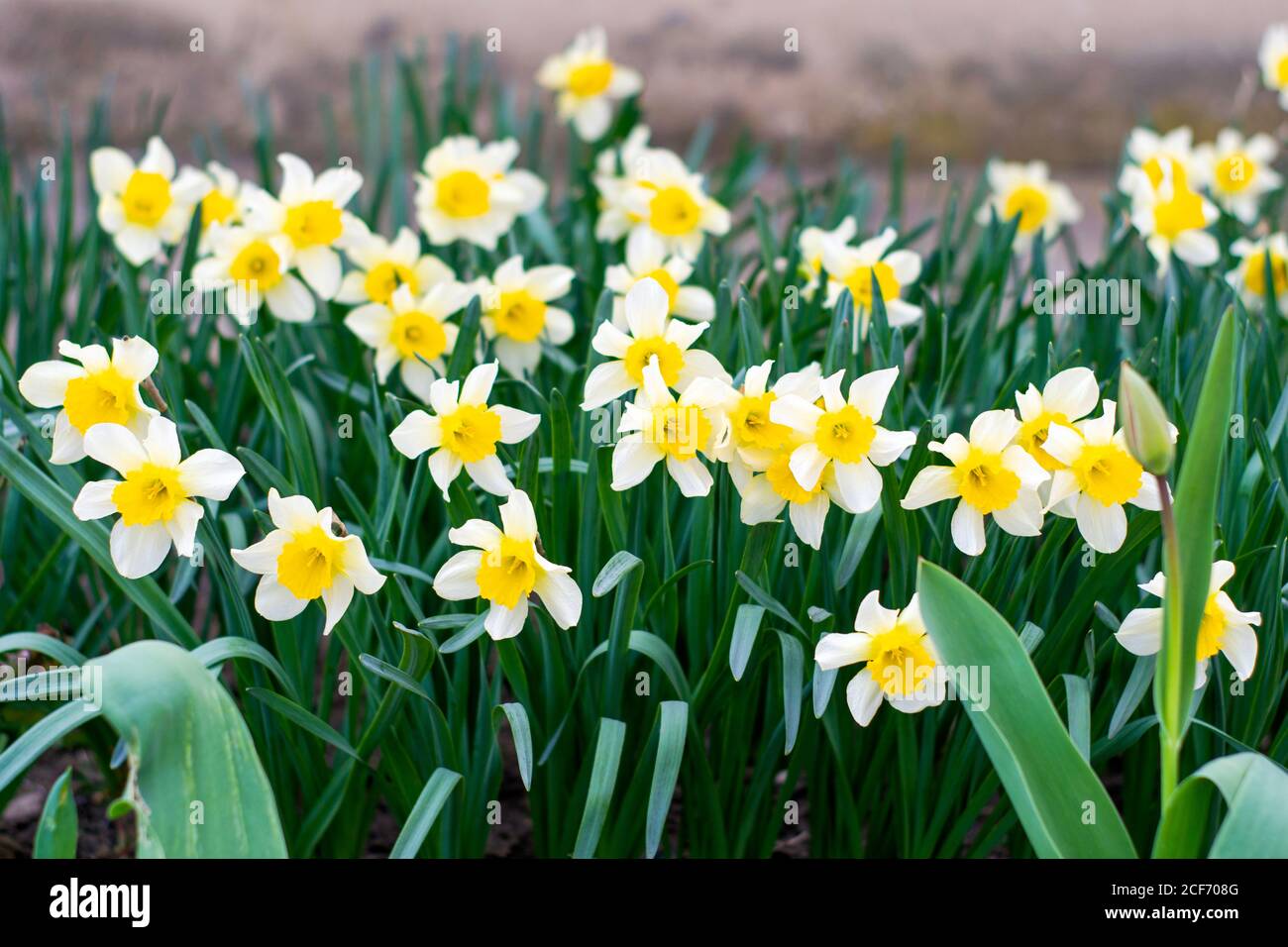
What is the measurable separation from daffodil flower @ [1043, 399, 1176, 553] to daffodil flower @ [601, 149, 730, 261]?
1.02 meters

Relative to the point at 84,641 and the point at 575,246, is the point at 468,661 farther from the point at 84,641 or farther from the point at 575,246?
the point at 575,246

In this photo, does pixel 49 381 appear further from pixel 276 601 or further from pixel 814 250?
pixel 814 250

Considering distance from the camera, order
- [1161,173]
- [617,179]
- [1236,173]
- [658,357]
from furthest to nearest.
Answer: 1. [1236,173]
2. [617,179]
3. [1161,173]
4. [658,357]

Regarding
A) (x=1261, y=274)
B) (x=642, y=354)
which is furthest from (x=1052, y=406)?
(x=1261, y=274)

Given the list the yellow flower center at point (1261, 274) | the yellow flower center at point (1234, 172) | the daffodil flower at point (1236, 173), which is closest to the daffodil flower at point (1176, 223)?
the yellow flower center at point (1261, 274)

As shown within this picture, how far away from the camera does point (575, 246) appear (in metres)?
2.53

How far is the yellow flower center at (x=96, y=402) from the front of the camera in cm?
130

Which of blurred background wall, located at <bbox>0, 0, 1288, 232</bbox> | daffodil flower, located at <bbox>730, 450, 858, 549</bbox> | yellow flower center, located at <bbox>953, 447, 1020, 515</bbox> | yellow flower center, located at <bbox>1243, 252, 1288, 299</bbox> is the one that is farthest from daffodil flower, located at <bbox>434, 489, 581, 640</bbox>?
blurred background wall, located at <bbox>0, 0, 1288, 232</bbox>

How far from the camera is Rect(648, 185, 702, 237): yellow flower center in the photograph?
2.18 metres

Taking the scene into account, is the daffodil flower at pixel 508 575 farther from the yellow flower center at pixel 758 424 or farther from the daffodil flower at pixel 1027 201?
the daffodil flower at pixel 1027 201

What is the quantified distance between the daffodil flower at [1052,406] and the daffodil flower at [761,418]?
233mm

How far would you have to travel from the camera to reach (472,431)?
1332 millimetres

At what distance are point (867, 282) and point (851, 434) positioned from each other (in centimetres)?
72
